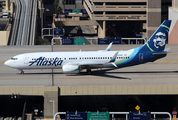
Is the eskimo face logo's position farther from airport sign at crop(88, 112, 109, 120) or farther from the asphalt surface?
airport sign at crop(88, 112, 109, 120)

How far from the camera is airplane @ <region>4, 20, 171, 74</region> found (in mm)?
58062

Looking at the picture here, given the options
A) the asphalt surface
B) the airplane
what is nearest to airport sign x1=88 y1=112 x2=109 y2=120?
the asphalt surface

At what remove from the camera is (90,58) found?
58688 mm

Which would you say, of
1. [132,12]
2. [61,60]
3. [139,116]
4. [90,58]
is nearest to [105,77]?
[90,58]

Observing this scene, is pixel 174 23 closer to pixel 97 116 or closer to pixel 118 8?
pixel 118 8

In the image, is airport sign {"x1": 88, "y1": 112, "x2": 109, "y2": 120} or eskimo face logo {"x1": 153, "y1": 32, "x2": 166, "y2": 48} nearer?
airport sign {"x1": 88, "y1": 112, "x2": 109, "y2": 120}

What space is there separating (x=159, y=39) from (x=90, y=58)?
40.5ft

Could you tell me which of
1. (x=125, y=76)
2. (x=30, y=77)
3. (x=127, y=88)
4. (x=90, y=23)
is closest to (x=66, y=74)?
(x=30, y=77)

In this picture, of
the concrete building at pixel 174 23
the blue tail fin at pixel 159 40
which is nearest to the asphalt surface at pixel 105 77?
the blue tail fin at pixel 159 40

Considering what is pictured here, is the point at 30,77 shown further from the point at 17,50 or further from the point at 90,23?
the point at 90,23

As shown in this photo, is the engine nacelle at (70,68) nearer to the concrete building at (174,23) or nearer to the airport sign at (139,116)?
the airport sign at (139,116)

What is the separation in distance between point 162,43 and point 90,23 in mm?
118991

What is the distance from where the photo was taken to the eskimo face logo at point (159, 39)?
196 feet

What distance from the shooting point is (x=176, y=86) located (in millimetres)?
50906
